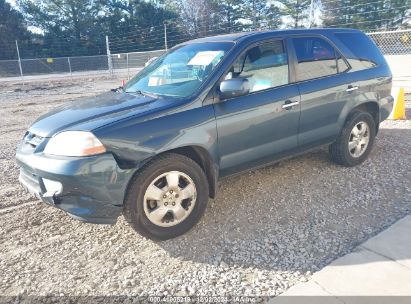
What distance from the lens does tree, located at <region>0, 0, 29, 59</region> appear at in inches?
1480

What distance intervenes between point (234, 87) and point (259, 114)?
1.61ft

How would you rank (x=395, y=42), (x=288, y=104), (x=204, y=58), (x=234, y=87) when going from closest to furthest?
(x=234, y=87), (x=204, y=58), (x=288, y=104), (x=395, y=42)

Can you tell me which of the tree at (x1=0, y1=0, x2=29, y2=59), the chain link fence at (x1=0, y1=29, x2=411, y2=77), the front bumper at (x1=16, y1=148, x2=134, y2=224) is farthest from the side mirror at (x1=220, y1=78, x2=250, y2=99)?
the tree at (x1=0, y1=0, x2=29, y2=59)

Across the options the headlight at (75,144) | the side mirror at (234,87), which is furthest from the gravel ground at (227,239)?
the side mirror at (234,87)

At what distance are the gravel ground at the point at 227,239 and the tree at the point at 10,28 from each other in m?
39.3

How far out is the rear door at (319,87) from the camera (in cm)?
402

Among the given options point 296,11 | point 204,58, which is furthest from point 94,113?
point 296,11

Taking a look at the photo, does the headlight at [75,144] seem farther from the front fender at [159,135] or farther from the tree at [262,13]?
the tree at [262,13]

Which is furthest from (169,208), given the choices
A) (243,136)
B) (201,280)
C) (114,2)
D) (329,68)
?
(114,2)

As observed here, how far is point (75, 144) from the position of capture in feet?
9.37

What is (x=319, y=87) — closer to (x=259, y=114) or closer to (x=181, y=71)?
(x=259, y=114)

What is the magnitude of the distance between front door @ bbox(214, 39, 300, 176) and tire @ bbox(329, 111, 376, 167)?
0.85 meters

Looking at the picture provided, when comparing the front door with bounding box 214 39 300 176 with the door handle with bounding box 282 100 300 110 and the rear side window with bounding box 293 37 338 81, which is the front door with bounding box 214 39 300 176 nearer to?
the door handle with bounding box 282 100 300 110

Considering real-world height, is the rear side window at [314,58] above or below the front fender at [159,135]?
above
